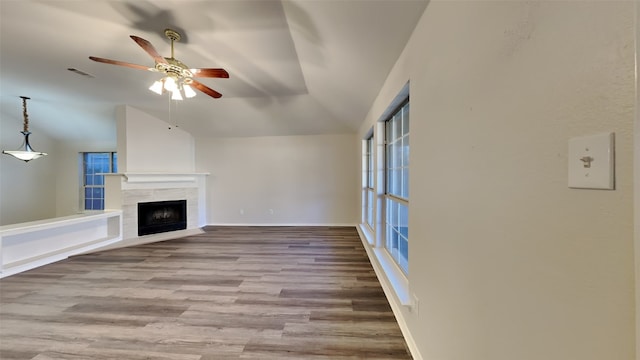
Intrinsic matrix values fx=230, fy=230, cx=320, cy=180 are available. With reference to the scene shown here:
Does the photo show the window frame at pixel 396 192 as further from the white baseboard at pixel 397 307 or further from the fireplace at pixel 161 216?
the fireplace at pixel 161 216

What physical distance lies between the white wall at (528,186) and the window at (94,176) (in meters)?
8.01

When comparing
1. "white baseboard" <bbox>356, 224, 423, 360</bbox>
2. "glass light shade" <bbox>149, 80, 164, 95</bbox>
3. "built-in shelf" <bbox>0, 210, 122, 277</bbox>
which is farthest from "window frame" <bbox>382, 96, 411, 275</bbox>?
"built-in shelf" <bbox>0, 210, 122, 277</bbox>

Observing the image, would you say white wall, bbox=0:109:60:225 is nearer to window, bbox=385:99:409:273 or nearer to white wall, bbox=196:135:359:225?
white wall, bbox=196:135:359:225

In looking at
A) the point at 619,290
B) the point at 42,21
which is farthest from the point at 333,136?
the point at 619,290

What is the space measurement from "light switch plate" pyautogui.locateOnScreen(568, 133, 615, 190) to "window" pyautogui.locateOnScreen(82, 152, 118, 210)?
835 cm

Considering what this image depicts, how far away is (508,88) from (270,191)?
17.9 ft

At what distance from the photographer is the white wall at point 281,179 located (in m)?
5.70

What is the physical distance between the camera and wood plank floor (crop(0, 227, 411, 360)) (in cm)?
172

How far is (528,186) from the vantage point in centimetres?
67

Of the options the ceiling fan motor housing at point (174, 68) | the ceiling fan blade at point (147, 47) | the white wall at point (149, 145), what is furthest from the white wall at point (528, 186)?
the white wall at point (149, 145)

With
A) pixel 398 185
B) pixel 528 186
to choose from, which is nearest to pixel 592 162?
pixel 528 186

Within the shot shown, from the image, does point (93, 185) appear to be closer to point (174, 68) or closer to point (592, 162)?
point (174, 68)

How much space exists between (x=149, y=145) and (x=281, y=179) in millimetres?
2921

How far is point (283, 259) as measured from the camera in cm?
347
